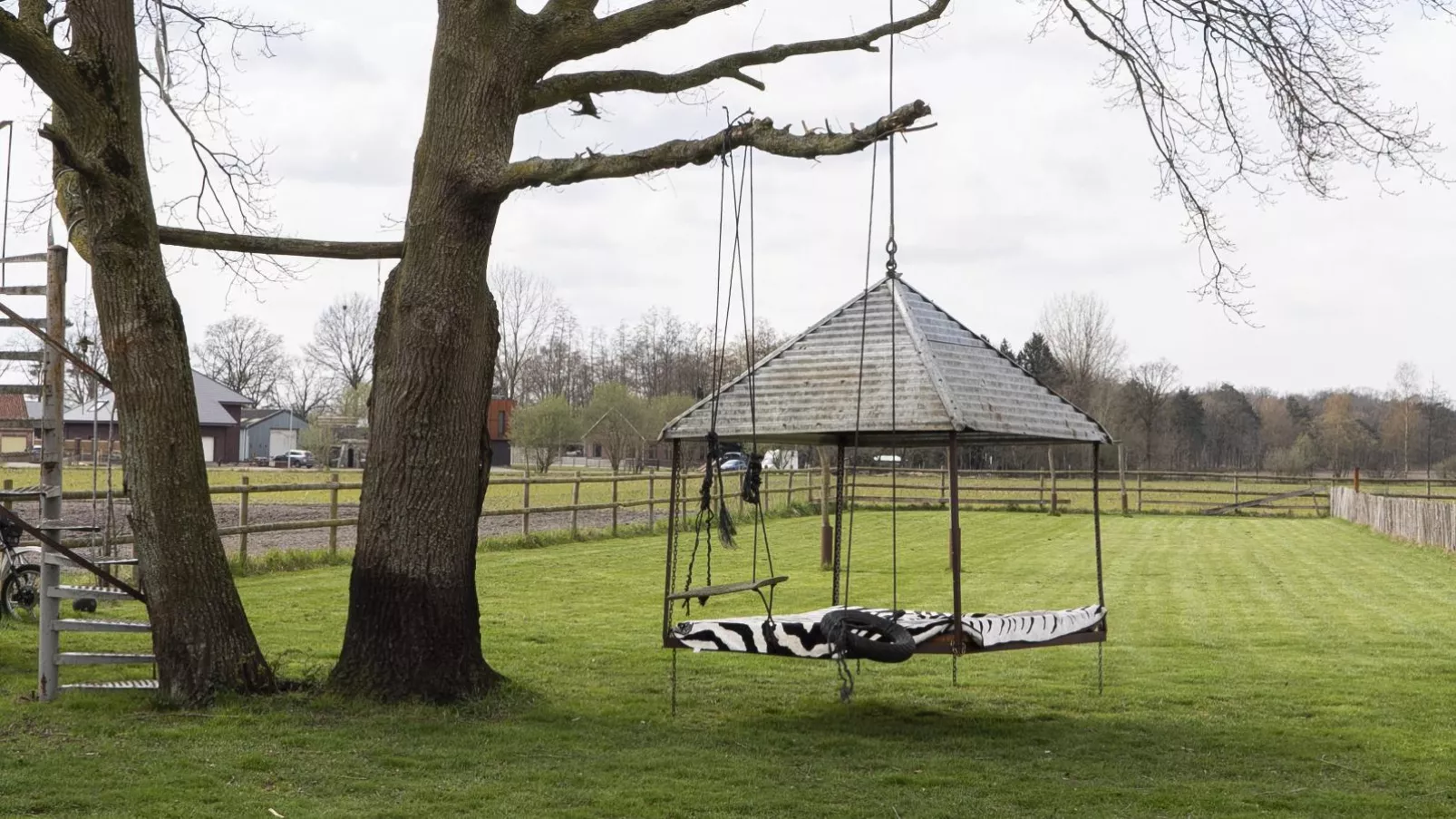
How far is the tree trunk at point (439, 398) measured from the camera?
7473 millimetres

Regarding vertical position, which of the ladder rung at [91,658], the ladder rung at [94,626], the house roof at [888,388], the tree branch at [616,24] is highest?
the tree branch at [616,24]

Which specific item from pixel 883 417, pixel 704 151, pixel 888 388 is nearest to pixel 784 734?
pixel 883 417

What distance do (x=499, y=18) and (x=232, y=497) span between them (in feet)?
95.4

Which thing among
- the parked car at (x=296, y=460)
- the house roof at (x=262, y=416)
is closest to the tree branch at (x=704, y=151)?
the parked car at (x=296, y=460)

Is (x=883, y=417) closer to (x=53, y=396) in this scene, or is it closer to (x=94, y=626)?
(x=94, y=626)

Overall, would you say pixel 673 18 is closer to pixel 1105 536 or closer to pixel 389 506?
pixel 389 506

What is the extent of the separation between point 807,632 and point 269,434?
64.1 meters

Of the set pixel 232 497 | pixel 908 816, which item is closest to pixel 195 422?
pixel 908 816

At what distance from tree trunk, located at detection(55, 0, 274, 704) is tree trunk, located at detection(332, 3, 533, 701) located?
0.73 m

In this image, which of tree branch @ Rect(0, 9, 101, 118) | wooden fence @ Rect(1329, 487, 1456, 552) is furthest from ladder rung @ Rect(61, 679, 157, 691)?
wooden fence @ Rect(1329, 487, 1456, 552)

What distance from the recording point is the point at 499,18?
7918mm

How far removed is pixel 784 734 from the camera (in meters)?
7.22

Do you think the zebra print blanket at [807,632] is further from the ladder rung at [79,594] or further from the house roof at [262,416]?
the house roof at [262,416]

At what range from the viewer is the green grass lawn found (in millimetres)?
5695
